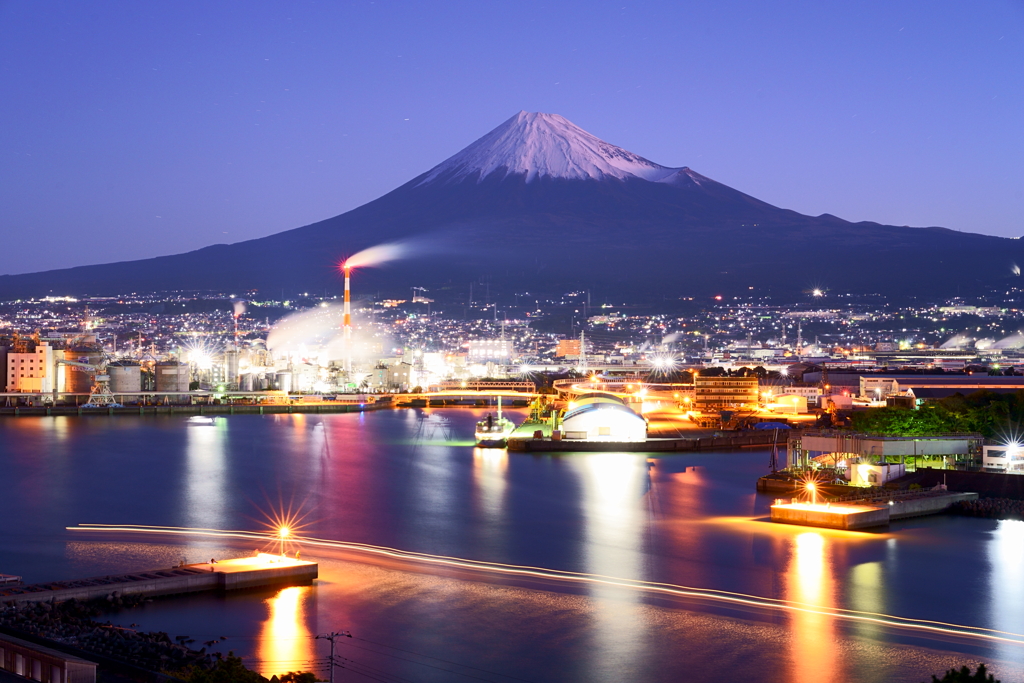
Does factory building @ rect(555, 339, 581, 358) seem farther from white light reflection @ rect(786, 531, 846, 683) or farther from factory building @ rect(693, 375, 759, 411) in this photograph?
white light reflection @ rect(786, 531, 846, 683)

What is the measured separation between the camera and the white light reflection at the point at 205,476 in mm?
8266

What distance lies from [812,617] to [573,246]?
4490 centimetres

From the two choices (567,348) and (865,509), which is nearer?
(865,509)

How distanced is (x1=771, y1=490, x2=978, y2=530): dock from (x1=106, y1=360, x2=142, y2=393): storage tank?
55.0 ft

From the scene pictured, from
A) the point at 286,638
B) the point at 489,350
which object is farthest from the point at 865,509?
the point at 489,350

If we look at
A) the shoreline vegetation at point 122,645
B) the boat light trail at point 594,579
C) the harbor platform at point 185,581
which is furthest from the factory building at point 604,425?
the shoreline vegetation at point 122,645

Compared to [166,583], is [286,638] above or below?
below

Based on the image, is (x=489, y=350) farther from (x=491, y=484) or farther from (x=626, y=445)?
(x=491, y=484)

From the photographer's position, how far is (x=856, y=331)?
1709 inches

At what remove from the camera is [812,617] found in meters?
5.42

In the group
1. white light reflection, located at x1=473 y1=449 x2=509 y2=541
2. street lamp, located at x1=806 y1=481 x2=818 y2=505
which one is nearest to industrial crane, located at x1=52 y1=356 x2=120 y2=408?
white light reflection, located at x1=473 y1=449 x2=509 y2=541

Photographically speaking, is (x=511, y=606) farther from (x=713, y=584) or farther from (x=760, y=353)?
(x=760, y=353)

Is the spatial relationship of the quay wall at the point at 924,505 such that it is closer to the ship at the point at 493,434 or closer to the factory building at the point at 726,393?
the ship at the point at 493,434

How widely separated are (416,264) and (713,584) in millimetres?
45434
